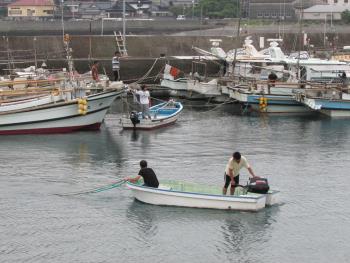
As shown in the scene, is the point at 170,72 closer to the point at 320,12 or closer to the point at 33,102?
the point at 33,102

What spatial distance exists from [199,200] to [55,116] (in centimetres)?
1476

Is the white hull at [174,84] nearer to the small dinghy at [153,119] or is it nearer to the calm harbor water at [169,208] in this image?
the small dinghy at [153,119]

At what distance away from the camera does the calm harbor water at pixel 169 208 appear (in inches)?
891

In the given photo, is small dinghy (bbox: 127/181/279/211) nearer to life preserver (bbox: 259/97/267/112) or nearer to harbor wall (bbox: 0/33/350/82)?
life preserver (bbox: 259/97/267/112)

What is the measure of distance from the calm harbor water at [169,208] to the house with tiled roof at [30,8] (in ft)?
252

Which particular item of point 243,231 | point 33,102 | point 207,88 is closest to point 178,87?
point 207,88

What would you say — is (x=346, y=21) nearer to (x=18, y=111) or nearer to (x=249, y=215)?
(x=18, y=111)

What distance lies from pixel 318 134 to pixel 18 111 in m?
12.8

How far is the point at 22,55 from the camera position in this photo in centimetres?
5859

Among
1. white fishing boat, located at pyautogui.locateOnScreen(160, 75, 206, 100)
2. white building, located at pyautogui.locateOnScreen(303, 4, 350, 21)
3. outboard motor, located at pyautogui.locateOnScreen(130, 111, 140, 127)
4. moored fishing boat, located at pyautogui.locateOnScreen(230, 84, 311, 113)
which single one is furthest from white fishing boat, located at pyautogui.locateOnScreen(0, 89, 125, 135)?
white building, located at pyautogui.locateOnScreen(303, 4, 350, 21)

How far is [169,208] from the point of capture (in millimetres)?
25625

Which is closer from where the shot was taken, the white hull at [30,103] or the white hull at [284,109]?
the white hull at [30,103]

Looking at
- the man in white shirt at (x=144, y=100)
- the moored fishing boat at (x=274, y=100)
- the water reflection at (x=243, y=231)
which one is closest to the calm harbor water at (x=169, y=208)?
the water reflection at (x=243, y=231)

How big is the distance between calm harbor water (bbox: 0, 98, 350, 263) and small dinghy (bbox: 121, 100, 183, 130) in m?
0.46
